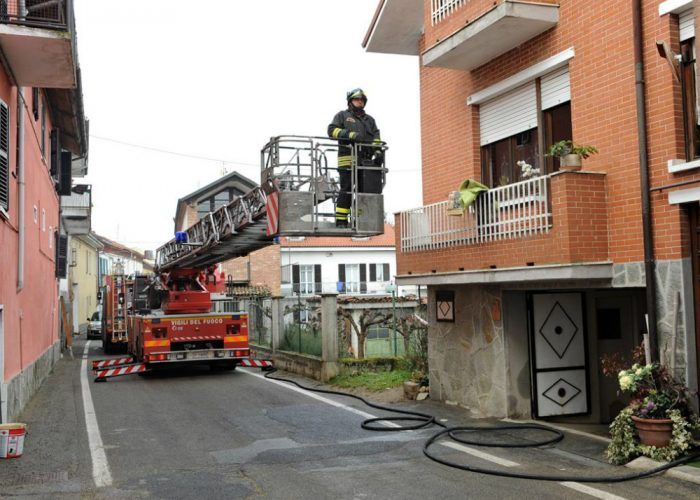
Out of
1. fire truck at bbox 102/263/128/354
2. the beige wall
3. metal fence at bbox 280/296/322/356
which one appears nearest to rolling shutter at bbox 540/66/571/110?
metal fence at bbox 280/296/322/356

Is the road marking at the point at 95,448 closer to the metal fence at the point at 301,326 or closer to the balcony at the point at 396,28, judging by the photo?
the metal fence at the point at 301,326

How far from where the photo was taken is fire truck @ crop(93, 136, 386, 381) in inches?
395

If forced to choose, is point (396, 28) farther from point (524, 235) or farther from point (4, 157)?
point (4, 157)

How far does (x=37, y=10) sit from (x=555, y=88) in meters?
7.78

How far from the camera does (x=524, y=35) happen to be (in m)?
10.0

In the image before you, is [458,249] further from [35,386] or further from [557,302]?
[35,386]

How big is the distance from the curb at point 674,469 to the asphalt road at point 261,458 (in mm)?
108

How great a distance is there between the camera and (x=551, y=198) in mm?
8680

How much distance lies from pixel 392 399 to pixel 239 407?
2760 millimetres

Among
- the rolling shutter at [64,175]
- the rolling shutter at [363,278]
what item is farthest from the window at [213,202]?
the rolling shutter at [64,175]

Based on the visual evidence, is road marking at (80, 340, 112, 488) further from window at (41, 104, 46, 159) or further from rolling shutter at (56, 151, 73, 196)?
rolling shutter at (56, 151, 73, 196)

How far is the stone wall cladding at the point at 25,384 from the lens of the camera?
35.4 ft

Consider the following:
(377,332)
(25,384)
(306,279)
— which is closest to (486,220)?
(377,332)

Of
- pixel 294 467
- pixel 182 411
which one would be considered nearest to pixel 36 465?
pixel 294 467
